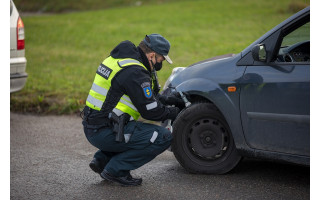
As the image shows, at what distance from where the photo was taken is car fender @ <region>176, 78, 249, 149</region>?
15.2 feet

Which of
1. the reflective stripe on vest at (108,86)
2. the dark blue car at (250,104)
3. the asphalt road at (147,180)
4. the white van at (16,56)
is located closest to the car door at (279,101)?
the dark blue car at (250,104)

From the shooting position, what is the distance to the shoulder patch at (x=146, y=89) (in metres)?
4.38

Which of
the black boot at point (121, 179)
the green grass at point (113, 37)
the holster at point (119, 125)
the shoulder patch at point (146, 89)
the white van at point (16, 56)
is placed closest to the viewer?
the shoulder patch at point (146, 89)

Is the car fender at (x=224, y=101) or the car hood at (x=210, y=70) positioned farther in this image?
the car hood at (x=210, y=70)

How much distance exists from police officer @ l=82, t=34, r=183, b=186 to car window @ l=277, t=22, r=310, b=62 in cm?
114

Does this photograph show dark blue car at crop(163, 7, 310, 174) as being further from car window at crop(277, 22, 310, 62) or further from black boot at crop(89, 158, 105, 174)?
black boot at crop(89, 158, 105, 174)

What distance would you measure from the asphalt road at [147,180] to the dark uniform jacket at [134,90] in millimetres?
671

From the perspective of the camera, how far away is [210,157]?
491 cm

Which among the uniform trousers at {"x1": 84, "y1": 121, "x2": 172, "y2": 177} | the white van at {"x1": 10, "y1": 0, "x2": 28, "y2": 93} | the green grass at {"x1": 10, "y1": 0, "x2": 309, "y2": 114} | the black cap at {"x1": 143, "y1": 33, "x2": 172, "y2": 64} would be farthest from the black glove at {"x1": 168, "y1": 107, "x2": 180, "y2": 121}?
the green grass at {"x1": 10, "y1": 0, "x2": 309, "y2": 114}

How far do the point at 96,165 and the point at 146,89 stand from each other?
0.98m

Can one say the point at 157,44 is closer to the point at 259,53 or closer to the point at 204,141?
the point at 259,53

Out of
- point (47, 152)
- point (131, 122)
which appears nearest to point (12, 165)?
point (47, 152)

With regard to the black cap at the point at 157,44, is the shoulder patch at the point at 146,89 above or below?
below

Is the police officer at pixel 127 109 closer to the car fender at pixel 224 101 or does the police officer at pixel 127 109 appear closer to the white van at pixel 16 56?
the car fender at pixel 224 101
